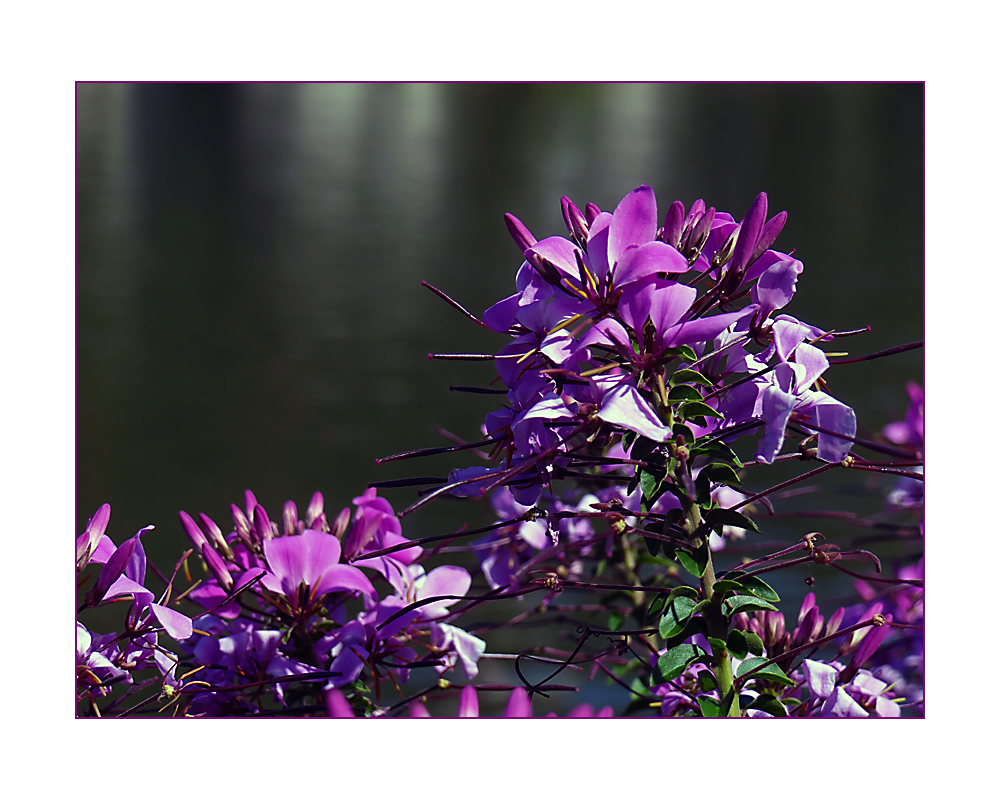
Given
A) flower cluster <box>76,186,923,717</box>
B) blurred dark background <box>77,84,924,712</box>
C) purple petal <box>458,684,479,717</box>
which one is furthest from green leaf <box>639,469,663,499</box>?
blurred dark background <box>77,84,924,712</box>

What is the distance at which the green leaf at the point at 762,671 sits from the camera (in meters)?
0.44

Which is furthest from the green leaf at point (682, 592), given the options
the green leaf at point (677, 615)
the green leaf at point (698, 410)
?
the green leaf at point (698, 410)

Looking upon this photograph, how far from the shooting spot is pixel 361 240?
6.49ft

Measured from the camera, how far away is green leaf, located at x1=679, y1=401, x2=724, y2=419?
1.39 ft

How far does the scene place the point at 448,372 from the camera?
1.93 metres

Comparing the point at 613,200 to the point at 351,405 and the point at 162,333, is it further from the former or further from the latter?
the point at 162,333

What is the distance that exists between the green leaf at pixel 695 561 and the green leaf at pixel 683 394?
0.31 feet

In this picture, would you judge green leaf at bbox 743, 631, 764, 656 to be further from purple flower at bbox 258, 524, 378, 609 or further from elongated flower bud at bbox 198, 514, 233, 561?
elongated flower bud at bbox 198, 514, 233, 561

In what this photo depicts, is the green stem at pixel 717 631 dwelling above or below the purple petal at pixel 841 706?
above

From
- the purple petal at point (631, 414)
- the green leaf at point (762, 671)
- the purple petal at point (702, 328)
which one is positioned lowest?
the green leaf at point (762, 671)

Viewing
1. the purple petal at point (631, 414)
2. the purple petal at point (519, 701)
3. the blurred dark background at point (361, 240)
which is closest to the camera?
the purple petal at point (631, 414)

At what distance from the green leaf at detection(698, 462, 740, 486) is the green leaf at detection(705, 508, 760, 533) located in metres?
0.02

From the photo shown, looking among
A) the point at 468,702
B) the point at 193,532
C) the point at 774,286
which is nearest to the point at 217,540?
the point at 193,532

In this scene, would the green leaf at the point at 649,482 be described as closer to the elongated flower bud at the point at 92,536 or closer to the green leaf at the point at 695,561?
the green leaf at the point at 695,561
